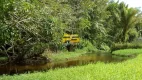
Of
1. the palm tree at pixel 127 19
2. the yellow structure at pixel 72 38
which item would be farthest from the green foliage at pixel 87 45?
the palm tree at pixel 127 19

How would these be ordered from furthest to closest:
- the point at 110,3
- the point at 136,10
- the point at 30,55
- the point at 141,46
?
the point at 110,3
the point at 136,10
the point at 141,46
the point at 30,55

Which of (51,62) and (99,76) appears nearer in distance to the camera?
(99,76)

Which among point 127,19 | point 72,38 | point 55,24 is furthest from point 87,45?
point 55,24

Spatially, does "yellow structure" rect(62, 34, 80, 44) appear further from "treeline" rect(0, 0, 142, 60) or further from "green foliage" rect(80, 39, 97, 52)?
"green foliage" rect(80, 39, 97, 52)

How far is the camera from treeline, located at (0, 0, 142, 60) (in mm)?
6707

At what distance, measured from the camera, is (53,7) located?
328 inches

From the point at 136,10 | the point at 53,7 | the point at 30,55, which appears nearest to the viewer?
the point at 53,7

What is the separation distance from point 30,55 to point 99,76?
29.4 feet

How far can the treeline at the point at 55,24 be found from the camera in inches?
264

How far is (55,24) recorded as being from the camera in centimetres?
788

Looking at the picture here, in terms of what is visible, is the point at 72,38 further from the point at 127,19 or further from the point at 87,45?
the point at 127,19

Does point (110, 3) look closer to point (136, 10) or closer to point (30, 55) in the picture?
point (136, 10)

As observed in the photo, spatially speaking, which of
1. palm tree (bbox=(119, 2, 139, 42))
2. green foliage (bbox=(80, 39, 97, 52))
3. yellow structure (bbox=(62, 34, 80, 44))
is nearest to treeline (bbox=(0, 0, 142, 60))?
palm tree (bbox=(119, 2, 139, 42))

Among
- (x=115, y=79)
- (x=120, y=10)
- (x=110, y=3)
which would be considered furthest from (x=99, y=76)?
(x=110, y=3)
